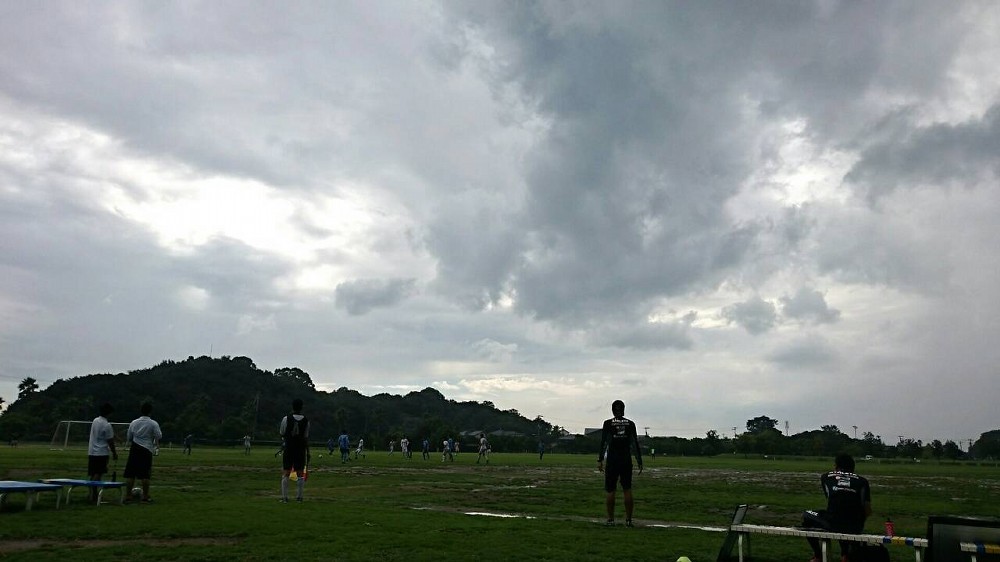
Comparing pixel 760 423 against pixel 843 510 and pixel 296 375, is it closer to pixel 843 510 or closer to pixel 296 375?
pixel 296 375

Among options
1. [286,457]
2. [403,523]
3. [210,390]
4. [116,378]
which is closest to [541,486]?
[286,457]

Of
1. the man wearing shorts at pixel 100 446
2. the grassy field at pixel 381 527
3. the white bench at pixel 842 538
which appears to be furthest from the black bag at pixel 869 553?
the man wearing shorts at pixel 100 446

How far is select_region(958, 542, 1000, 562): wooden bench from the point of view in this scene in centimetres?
587

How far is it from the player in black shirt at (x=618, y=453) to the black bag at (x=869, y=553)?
13.7ft

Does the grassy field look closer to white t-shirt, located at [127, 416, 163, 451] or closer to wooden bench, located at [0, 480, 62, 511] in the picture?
wooden bench, located at [0, 480, 62, 511]

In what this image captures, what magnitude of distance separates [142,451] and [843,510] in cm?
1224

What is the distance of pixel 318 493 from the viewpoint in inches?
661

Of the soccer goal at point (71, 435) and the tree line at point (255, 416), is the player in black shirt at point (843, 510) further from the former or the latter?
the tree line at point (255, 416)

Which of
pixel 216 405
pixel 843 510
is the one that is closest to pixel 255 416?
pixel 216 405

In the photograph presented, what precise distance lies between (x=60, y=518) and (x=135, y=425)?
305cm

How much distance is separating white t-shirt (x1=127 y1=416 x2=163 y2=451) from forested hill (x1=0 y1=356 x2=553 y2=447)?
7557cm

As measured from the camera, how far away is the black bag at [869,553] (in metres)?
7.50

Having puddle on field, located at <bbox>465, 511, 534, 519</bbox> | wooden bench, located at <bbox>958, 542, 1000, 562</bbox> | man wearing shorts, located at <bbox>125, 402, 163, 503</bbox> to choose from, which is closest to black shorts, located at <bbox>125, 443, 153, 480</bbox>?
man wearing shorts, located at <bbox>125, 402, 163, 503</bbox>

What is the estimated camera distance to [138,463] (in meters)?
13.1
